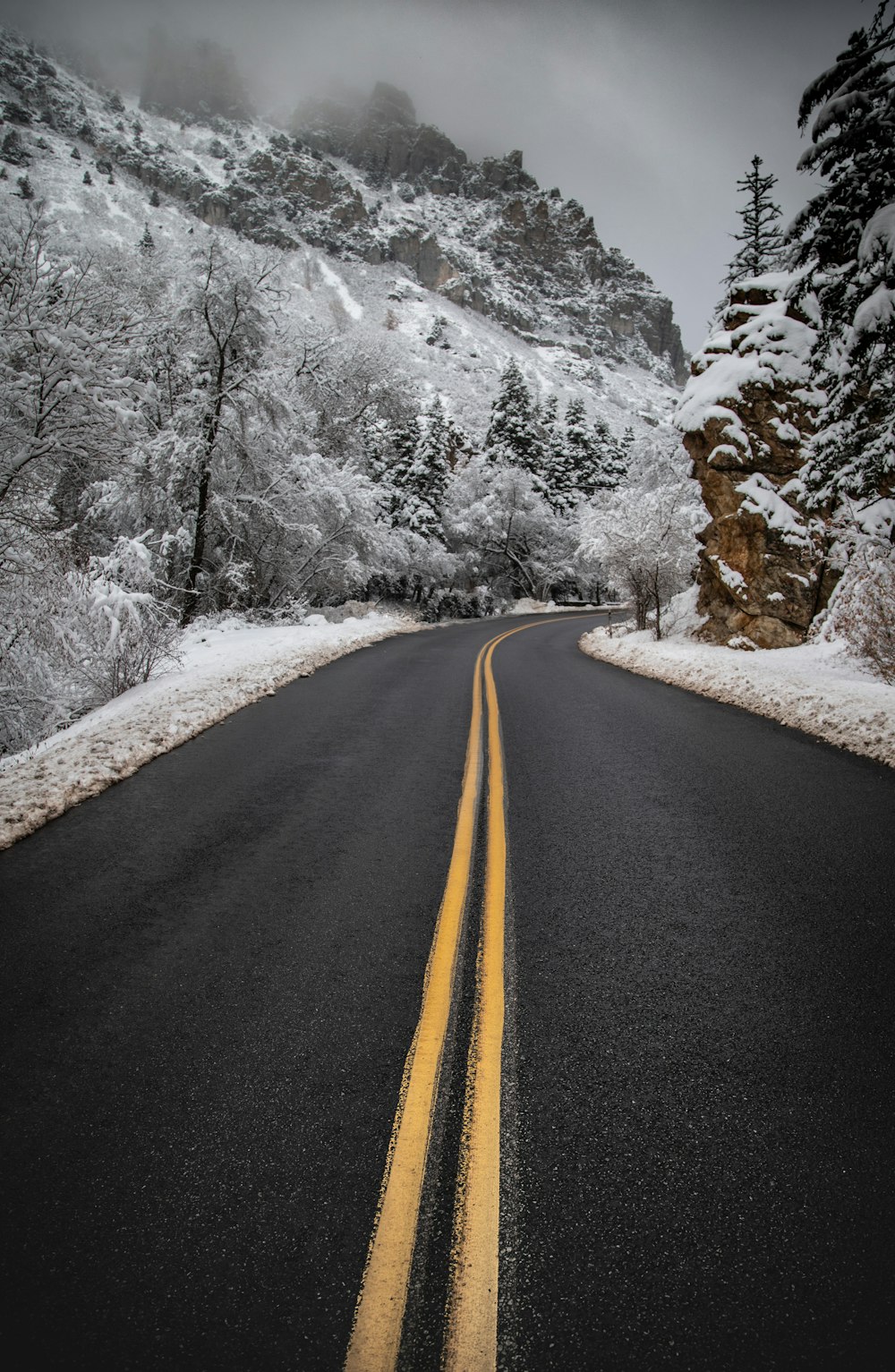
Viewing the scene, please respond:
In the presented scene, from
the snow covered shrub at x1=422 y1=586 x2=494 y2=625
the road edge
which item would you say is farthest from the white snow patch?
the road edge

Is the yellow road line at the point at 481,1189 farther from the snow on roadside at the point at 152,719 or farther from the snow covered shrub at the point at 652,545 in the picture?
the snow covered shrub at the point at 652,545

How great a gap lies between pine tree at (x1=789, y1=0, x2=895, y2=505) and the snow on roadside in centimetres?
1054

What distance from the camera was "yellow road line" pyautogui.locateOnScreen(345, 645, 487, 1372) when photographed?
4.66ft

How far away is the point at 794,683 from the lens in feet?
30.4

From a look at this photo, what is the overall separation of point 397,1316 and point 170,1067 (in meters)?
1.20

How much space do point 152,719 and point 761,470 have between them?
48.0 ft

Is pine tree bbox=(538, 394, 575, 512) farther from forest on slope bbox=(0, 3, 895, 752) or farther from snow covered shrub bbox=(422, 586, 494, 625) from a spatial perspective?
snow covered shrub bbox=(422, 586, 494, 625)

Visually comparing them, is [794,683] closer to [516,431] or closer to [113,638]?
[113,638]

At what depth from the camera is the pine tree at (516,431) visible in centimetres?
4494

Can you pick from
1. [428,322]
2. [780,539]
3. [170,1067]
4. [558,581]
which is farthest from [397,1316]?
[428,322]

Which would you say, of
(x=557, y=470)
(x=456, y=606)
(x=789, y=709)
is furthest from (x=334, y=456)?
(x=557, y=470)

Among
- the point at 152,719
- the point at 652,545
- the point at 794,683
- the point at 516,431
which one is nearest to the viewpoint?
the point at 152,719

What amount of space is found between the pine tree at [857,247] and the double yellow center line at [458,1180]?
10.5m

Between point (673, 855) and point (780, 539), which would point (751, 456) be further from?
point (673, 855)
